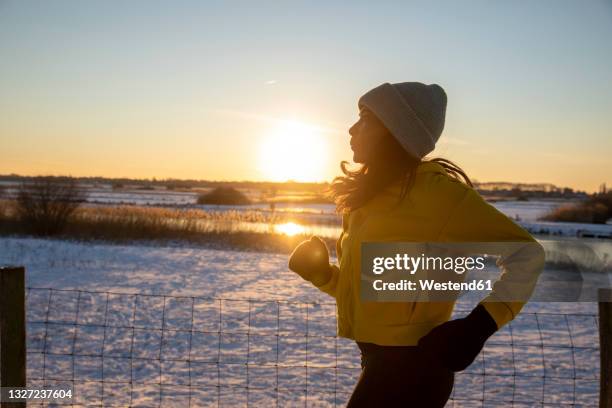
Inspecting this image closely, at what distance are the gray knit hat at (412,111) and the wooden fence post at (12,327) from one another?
2115 mm

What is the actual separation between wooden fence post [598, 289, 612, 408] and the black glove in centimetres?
138

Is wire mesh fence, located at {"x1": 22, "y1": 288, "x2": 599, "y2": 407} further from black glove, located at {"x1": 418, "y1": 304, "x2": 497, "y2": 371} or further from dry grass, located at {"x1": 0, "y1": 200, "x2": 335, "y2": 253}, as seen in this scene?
dry grass, located at {"x1": 0, "y1": 200, "x2": 335, "y2": 253}

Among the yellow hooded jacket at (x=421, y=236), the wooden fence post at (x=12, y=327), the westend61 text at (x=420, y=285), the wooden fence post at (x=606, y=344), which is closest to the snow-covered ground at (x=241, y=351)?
the wooden fence post at (x=606, y=344)

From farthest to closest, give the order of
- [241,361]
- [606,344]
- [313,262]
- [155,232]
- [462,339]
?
[155,232] < [241,361] < [606,344] < [313,262] < [462,339]

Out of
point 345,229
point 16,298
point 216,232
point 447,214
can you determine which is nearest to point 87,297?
point 16,298

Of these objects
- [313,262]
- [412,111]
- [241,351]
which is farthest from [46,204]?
[412,111]

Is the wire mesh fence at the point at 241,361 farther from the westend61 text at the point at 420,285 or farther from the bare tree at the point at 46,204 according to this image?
the bare tree at the point at 46,204

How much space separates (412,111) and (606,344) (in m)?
1.74

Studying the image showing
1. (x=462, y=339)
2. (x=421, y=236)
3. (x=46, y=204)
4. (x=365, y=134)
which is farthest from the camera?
(x=46, y=204)

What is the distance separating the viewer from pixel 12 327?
2.78 meters

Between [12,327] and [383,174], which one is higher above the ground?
[383,174]

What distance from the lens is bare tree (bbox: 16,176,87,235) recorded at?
18000 millimetres

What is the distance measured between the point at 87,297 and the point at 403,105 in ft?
23.8

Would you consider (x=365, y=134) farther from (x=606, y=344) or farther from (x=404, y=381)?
(x=606, y=344)
